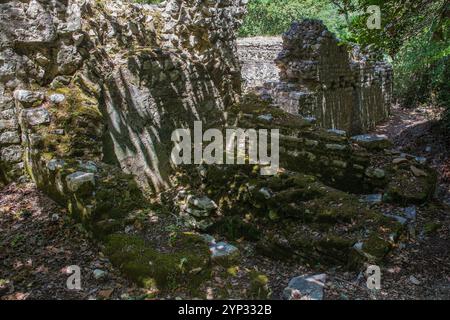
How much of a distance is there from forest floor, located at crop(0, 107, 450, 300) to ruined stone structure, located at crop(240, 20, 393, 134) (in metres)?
6.24

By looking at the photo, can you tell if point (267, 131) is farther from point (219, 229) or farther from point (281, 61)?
point (281, 61)

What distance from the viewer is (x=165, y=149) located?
794cm

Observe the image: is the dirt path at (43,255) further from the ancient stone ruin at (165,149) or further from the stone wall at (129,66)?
the stone wall at (129,66)

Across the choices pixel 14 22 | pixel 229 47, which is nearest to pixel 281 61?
pixel 229 47

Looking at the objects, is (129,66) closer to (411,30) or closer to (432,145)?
(411,30)

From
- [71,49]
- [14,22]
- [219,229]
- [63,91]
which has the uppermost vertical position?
[14,22]

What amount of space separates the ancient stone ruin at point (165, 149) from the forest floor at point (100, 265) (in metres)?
0.19

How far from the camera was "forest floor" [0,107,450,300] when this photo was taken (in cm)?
394

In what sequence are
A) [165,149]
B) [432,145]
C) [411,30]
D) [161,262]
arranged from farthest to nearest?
1. [432,145]
2. [165,149]
3. [411,30]
4. [161,262]

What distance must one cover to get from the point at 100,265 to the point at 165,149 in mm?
3930

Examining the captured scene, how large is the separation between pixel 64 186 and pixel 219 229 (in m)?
2.46

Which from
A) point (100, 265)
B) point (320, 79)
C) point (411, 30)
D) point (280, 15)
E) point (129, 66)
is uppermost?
point (280, 15)

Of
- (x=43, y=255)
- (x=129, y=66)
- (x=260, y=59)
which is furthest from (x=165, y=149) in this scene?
(x=260, y=59)

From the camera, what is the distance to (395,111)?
17.7 meters
